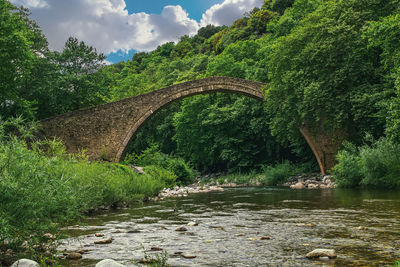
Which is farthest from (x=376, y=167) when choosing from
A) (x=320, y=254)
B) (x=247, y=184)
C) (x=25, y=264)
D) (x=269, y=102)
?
(x=247, y=184)

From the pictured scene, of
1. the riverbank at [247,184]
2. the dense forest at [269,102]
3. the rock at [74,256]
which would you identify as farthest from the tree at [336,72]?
the rock at [74,256]

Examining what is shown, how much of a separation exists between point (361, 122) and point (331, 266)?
12.2 m

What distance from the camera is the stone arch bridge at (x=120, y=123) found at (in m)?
17.0

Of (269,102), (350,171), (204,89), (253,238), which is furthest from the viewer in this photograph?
(204,89)

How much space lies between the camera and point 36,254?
3041 millimetres

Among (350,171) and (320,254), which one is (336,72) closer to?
(350,171)

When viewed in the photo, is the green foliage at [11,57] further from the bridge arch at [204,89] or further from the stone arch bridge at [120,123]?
the bridge arch at [204,89]

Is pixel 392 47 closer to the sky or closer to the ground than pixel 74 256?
closer to the sky

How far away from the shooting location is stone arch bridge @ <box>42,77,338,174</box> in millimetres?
17047

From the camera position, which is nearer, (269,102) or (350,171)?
(350,171)

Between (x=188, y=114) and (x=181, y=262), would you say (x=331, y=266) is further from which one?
(x=188, y=114)

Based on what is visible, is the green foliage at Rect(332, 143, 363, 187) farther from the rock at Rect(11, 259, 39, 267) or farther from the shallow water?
the rock at Rect(11, 259, 39, 267)

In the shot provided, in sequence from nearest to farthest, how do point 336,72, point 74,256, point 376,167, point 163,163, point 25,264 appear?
point 25,264 < point 74,256 < point 376,167 < point 336,72 < point 163,163

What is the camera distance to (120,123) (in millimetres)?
18062
